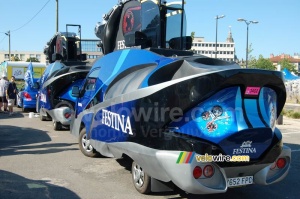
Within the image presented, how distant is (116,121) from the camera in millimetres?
5879

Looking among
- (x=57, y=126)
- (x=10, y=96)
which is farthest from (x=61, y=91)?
(x=10, y=96)

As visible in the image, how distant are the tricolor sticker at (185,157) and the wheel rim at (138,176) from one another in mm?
1136

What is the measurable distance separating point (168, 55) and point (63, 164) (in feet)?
11.1

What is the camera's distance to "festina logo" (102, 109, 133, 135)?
217 inches

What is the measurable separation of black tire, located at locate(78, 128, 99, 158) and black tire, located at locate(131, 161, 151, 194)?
2.56 metres

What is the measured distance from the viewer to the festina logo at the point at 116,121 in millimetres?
5509

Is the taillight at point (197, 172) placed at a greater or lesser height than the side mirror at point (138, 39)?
lesser

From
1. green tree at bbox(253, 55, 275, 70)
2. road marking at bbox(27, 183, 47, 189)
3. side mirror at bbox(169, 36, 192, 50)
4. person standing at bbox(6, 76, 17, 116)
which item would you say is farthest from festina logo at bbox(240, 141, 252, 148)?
green tree at bbox(253, 55, 275, 70)

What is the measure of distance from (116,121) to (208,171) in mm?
1940

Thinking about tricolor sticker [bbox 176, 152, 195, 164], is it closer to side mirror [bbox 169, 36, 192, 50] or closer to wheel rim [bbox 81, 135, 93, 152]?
side mirror [bbox 169, 36, 192, 50]

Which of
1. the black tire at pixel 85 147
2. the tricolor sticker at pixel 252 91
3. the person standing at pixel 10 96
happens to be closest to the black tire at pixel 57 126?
the black tire at pixel 85 147

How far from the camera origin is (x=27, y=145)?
30.6 feet

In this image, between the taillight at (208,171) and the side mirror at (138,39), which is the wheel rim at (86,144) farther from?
the taillight at (208,171)

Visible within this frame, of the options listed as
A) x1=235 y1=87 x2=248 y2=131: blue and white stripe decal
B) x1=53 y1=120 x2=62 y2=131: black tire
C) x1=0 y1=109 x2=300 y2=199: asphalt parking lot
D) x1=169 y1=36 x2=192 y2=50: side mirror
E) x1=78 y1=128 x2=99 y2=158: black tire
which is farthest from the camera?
x1=53 y1=120 x2=62 y2=131: black tire
